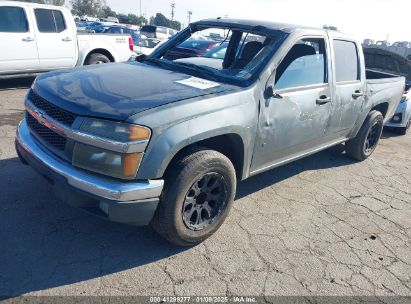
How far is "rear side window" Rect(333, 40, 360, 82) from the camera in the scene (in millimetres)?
4195

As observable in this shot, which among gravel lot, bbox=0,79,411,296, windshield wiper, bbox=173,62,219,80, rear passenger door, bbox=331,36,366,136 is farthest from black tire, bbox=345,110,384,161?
windshield wiper, bbox=173,62,219,80

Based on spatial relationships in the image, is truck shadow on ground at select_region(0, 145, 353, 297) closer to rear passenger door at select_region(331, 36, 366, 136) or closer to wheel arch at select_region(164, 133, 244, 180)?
wheel arch at select_region(164, 133, 244, 180)

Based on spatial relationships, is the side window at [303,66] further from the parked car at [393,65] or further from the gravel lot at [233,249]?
the parked car at [393,65]

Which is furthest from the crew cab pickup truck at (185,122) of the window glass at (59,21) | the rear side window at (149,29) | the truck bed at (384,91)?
the rear side window at (149,29)

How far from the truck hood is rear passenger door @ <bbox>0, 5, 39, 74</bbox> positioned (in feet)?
15.9

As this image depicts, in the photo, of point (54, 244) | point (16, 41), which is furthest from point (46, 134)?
point (16, 41)

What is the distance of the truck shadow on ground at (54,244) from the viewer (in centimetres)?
252

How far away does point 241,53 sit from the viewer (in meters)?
3.74

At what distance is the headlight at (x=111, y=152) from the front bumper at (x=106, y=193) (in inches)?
2.7

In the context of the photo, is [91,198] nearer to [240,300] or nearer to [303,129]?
[240,300]

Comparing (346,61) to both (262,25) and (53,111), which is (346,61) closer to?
(262,25)

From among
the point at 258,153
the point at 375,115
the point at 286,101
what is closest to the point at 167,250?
the point at 258,153

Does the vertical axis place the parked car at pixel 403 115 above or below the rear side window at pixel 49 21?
below

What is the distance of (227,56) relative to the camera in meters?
3.86
